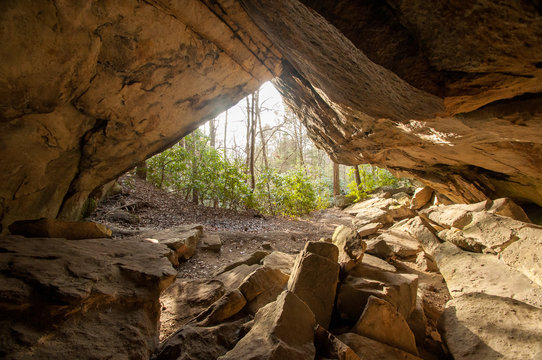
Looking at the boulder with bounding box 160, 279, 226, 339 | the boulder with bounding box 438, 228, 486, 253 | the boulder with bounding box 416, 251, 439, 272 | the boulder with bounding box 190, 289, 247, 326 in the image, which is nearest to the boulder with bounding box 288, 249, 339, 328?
the boulder with bounding box 190, 289, 247, 326

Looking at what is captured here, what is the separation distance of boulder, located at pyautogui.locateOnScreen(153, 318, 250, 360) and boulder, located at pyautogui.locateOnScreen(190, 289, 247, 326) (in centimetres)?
16

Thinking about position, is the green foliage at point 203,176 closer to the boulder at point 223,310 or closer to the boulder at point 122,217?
the boulder at point 122,217

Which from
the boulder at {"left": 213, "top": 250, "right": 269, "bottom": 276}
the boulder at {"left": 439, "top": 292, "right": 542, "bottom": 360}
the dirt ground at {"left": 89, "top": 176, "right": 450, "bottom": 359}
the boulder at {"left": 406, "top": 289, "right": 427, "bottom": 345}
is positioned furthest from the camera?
the dirt ground at {"left": 89, "top": 176, "right": 450, "bottom": 359}

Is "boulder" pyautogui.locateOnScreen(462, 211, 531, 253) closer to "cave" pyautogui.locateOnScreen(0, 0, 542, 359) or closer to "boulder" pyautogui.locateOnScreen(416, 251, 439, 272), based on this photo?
"cave" pyautogui.locateOnScreen(0, 0, 542, 359)

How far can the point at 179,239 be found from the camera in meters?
4.79

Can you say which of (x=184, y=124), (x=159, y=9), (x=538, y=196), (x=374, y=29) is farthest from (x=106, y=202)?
(x=538, y=196)

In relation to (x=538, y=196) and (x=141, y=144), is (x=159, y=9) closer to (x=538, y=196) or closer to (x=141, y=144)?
(x=141, y=144)

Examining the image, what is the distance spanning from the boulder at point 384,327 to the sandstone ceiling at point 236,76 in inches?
84.6

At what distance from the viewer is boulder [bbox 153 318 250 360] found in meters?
1.97

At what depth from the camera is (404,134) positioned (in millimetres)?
4590

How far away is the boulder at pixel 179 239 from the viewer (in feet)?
15.2

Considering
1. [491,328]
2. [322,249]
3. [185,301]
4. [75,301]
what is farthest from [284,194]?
[75,301]

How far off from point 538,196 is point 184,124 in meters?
8.33

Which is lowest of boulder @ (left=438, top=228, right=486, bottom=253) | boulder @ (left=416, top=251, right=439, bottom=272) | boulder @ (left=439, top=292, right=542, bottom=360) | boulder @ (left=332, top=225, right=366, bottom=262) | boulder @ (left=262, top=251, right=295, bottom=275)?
boulder @ (left=416, top=251, right=439, bottom=272)
